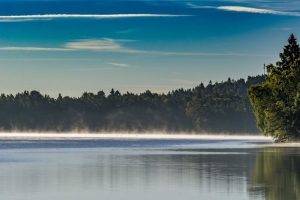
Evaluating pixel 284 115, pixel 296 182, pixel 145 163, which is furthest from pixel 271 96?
pixel 296 182

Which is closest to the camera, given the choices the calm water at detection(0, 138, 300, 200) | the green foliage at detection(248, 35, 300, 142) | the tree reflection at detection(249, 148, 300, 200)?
the tree reflection at detection(249, 148, 300, 200)

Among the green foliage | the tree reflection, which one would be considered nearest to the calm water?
the tree reflection

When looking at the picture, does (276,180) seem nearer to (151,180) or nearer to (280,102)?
(151,180)

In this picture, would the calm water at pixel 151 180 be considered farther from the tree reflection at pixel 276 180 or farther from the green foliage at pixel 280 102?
the green foliage at pixel 280 102

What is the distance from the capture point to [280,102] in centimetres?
8725

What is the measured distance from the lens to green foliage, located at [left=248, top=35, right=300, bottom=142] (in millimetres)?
86938

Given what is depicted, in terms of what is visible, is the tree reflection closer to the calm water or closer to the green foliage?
the calm water

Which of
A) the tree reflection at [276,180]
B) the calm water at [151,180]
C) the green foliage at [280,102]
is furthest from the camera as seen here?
the green foliage at [280,102]

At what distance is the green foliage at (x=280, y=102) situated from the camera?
8694 centimetres

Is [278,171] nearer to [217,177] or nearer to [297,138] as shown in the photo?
[217,177]

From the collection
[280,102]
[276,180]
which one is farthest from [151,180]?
[280,102]

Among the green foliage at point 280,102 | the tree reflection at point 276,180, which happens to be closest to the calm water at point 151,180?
the tree reflection at point 276,180

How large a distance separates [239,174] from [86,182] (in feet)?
24.7

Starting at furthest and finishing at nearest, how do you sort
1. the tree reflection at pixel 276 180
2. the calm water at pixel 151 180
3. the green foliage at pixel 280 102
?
the green foliage at pixel 280 102, the calm water at pixel 151 180, the tree reflection at pixel 276 180
